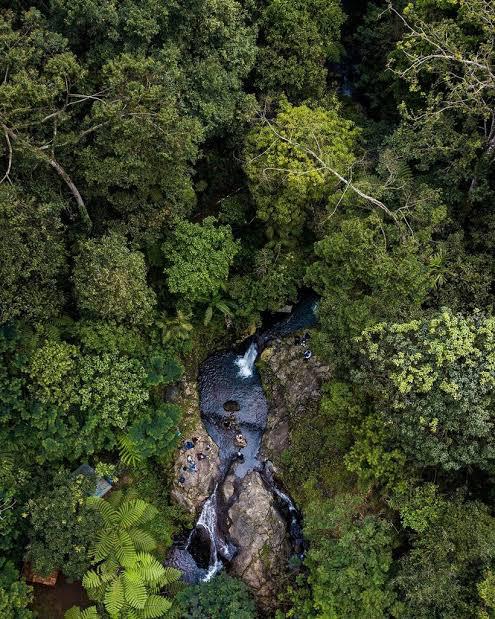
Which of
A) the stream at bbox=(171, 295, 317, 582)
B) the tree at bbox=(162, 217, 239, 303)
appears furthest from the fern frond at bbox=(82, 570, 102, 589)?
the tree at bbox=(162, 217, 239, 303)

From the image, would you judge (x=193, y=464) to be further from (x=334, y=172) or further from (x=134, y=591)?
(x=334, y=172)

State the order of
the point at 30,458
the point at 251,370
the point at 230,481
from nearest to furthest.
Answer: the point at 30,458 → the point at 230,481 → the point at 251,370

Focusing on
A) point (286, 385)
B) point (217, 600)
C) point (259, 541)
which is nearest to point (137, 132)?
point (286, 385)

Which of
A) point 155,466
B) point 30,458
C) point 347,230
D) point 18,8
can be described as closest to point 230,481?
point 155,466

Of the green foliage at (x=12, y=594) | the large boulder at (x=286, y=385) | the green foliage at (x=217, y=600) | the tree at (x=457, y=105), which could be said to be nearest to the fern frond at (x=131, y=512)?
the green foliage at (x=217, y=600)

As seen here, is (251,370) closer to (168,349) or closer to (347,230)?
(168,349)

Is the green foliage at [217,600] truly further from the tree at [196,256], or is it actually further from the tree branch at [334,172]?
the tree branch at [334,172]
